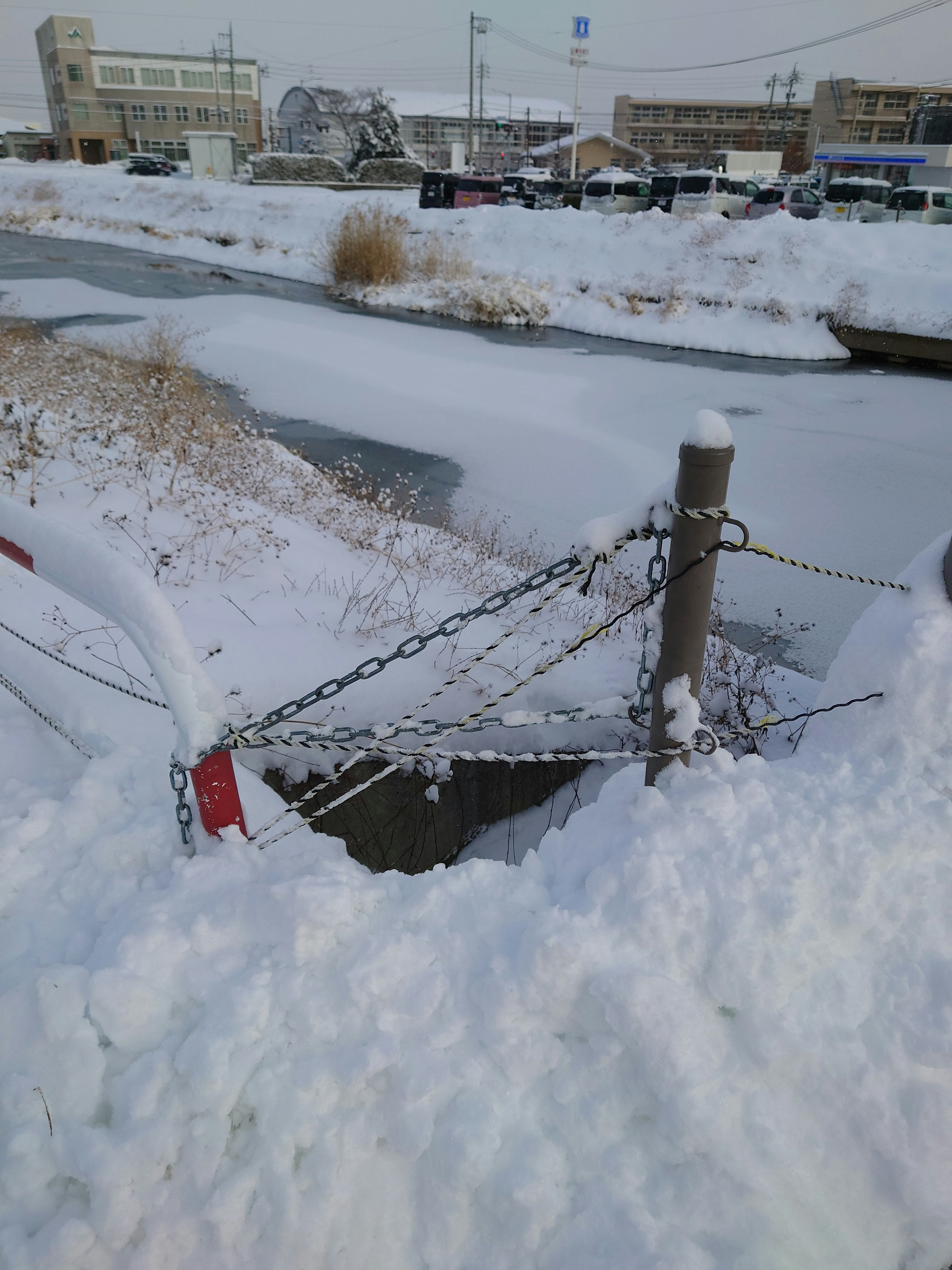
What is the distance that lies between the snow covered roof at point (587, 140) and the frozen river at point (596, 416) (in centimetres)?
5429

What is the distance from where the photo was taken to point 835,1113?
5.53 ft

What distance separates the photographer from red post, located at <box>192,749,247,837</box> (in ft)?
6.91

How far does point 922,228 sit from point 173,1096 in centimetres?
1928

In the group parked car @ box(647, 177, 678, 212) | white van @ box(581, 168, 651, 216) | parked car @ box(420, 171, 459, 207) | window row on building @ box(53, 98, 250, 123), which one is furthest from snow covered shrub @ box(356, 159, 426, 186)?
window row on building @ box(53, 98, 250, 123)

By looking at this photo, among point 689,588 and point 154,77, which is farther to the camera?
point 154,77

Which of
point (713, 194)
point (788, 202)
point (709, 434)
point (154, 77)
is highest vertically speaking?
point (154, 77)

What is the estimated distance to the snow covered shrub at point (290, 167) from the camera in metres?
34.7

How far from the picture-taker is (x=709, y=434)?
1889 mm

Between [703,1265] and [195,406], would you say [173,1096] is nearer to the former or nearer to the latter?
[703,1265]

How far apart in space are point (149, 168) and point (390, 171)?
12.4 m

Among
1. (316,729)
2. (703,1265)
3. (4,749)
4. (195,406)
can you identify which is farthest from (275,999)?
(195,406)

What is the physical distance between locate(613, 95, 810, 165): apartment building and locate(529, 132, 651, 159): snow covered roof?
401 inches

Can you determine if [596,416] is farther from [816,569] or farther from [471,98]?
[471,98]

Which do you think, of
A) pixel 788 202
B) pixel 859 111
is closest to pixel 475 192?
pixel 788 202
